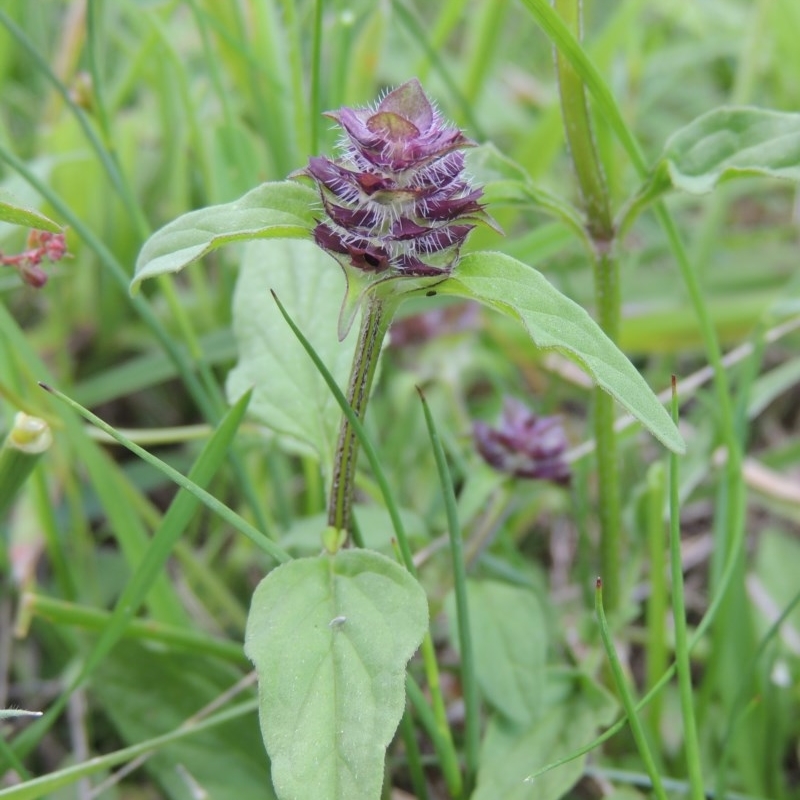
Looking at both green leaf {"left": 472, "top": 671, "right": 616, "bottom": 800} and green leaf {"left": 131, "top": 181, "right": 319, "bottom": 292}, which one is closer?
green leaf {"left": 131, "top": 181, "right": 319, "bottom": 292}

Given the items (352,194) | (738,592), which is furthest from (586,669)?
(352,194)

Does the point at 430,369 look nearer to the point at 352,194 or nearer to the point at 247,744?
the point at 247,744

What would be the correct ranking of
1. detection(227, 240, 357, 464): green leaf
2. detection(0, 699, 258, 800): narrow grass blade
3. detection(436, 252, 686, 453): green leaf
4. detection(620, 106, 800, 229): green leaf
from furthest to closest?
detection(227, 240, 357, 464): green leaf < detection(620, 106, 800, 229): green leaf < detection(0, 699, 258, 800): narrow grass blade < detection(436, 252, 686, 453): green leaf

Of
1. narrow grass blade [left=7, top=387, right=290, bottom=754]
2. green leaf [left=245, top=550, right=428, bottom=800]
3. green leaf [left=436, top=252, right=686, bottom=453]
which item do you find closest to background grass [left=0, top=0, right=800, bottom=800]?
narrow grass blade [left=7, top=387, right=290, bottom=754]

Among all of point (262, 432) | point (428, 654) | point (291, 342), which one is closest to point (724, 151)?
point (291, 342)

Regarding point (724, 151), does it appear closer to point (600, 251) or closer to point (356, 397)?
point (600, 251)

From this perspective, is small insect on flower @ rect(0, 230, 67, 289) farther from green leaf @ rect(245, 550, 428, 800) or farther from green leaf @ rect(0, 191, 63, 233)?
green leaf @ rect(245, 550, 428, 800)
